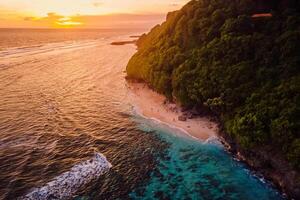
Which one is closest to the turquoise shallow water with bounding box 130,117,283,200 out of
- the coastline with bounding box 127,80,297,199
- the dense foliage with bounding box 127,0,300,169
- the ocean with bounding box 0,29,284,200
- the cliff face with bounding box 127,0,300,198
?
the ocean with bounding box 0,29,284,200

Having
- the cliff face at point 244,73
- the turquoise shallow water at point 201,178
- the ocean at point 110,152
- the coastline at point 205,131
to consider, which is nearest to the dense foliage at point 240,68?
the cliff face at point 244,73

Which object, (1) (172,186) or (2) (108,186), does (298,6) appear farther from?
(2) (108,186)

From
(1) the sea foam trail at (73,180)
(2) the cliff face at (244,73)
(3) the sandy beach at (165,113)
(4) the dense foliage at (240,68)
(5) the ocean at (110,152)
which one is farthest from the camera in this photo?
(3) the sandy beach at (165,113)

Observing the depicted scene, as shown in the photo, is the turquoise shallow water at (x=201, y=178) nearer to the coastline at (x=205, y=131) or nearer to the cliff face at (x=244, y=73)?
the coastline at (x=205, y=131)

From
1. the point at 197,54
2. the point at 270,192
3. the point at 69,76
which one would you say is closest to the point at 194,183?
the point at 270,192

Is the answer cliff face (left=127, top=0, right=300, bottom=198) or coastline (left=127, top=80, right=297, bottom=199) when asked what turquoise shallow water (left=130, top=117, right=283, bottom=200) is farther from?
cliff face (left=127, top=0, right=300, bottom=198)

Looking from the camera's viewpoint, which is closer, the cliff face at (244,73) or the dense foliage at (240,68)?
the cliff face at (244,73)
